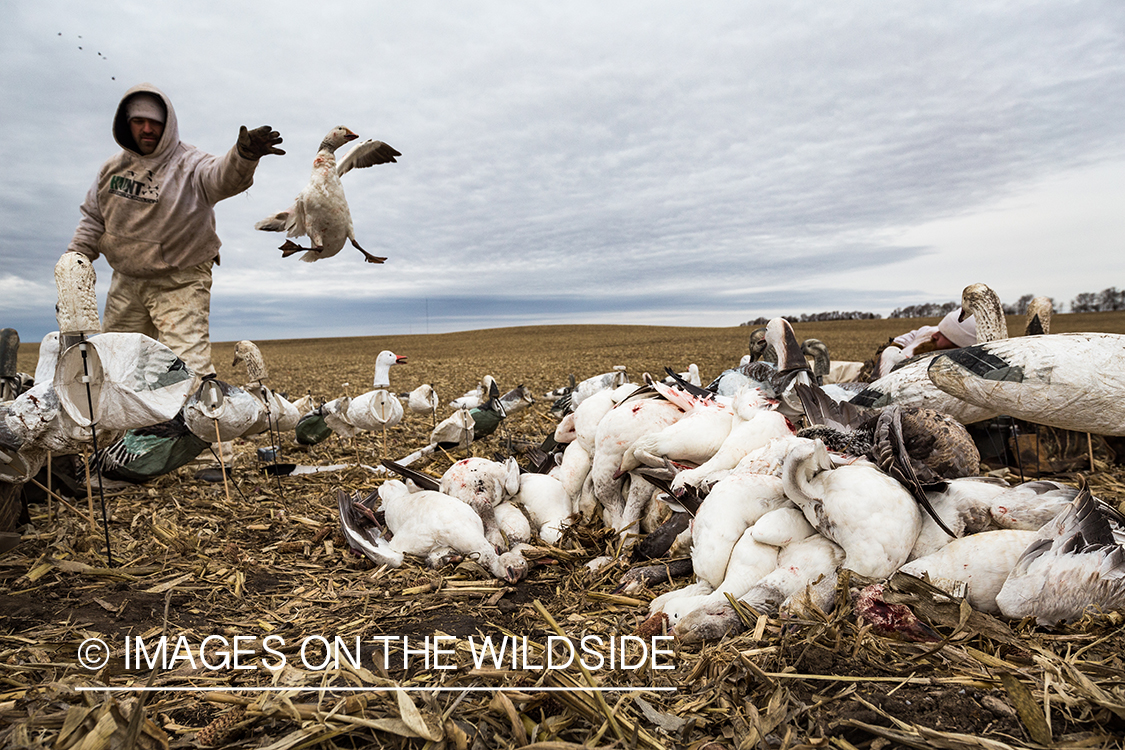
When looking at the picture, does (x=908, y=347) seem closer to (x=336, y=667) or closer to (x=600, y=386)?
(x=600, y=386)

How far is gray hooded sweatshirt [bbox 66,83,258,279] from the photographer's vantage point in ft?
18.7

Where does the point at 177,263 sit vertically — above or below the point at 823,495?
above

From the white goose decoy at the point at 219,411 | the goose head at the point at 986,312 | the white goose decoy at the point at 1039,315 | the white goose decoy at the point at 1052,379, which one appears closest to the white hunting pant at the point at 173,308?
the white goose decoy at the point at 219,411

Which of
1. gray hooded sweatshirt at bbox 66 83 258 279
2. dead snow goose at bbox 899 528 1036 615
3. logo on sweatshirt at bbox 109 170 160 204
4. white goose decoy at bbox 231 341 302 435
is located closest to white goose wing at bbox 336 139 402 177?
gray hooded sweatshirt at bbox 66 83 258 279

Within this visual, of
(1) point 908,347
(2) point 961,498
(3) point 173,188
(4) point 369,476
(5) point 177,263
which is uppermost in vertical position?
(3) point 173,188

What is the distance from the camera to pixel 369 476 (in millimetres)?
5922

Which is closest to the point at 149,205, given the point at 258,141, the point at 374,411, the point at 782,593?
the point at 258,141

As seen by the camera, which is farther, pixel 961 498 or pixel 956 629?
pixel 961 498

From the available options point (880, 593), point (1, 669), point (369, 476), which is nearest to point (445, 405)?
point (369, 476)

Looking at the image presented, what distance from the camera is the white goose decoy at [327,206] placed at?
4.71 metres

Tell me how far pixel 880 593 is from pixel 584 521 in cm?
194

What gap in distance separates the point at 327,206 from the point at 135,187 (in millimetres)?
2416

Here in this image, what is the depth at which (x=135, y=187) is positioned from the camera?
5715 millimetres

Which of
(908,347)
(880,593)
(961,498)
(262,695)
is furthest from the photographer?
(908,347)
